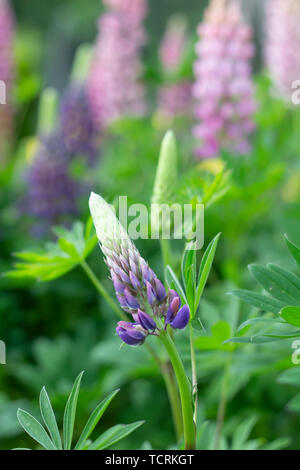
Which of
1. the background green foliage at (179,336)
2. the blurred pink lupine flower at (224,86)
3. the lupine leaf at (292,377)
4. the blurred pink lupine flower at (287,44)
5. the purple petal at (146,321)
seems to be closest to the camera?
the purple petal at (146,321)

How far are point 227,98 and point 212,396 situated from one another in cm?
90

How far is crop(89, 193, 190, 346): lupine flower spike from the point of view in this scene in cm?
67

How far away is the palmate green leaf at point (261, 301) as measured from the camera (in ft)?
2.39

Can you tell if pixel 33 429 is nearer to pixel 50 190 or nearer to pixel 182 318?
pixel 182 318

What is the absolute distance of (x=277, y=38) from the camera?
2268 millimetres

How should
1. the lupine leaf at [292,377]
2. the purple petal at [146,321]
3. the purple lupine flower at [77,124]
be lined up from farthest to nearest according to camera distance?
the purple lupine flower at [77,124] < the lupine leaf at [292,377] < the purple petal at [146,321]

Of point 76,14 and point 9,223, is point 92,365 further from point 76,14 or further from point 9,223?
point 76,14

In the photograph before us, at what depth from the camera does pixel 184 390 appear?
0.69m

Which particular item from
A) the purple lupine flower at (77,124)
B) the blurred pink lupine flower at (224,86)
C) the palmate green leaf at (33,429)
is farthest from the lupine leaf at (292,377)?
the purple lupine flower at (77,124)

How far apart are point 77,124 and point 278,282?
1320 millimetres

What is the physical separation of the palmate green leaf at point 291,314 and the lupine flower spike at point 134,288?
109 mm

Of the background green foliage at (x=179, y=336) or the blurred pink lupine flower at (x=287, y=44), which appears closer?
the background green foliage at (x=179, y=336)

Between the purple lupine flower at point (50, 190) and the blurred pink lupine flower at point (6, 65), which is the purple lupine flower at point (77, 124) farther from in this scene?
the blurred pink lupine flower at point (6, 65)

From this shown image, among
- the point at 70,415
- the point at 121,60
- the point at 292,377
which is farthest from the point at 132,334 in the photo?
the point at 121,60
